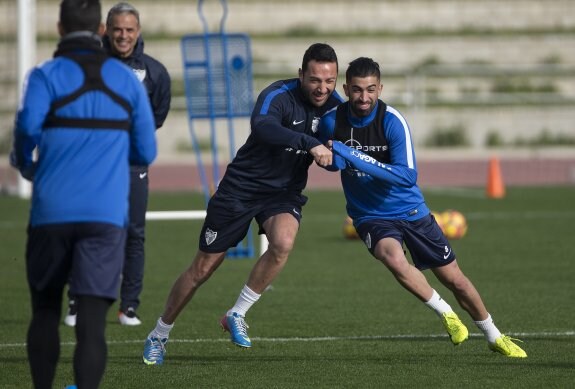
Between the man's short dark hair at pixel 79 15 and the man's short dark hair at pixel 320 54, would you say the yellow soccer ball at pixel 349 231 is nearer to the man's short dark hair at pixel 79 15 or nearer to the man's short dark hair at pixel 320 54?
the man's short dark hair at pixel 320 54

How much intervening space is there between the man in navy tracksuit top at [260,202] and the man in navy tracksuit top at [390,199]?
7.8 inches

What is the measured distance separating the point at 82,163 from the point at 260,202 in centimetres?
238

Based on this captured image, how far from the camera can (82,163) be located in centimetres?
490

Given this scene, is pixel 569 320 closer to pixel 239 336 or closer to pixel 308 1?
pixel 239 336

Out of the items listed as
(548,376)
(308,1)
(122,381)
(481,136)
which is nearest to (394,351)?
(548,376)

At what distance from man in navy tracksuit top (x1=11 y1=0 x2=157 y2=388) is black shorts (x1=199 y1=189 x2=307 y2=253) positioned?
77.9 inches

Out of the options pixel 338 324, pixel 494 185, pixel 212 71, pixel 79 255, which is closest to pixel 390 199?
pixel 338 324

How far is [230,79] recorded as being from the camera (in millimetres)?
11758

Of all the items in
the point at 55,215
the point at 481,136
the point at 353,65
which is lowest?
the point at 481,136

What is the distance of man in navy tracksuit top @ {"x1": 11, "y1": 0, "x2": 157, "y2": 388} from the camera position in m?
4.89

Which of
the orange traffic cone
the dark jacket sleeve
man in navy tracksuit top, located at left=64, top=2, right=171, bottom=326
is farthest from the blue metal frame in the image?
the orange traffic cone

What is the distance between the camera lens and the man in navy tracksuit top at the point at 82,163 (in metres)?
4.89

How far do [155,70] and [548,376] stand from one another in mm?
3513

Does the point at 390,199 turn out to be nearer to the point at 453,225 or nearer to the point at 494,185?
the point at 453,225
